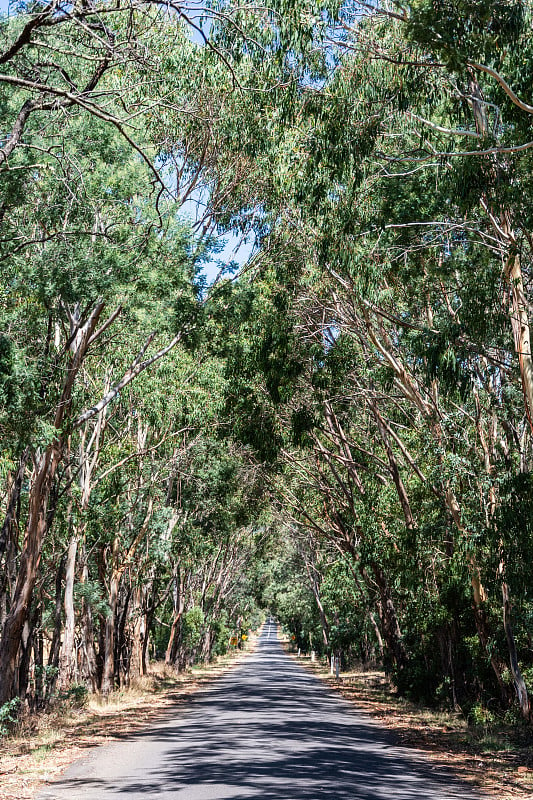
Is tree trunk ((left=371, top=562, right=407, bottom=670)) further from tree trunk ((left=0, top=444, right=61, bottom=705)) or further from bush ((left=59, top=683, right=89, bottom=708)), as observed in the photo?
tree trunk ((left=0, top=444, right=61, bottom=705))

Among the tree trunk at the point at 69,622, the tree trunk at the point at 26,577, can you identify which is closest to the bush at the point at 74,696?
the tree trunk at the point at 69,622

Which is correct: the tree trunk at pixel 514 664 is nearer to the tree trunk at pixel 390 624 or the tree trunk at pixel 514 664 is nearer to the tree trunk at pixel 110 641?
the tree trunk at pixel 390 624

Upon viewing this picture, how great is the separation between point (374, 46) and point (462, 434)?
8348mm

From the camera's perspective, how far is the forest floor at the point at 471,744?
1045cm

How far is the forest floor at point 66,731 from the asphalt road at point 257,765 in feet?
1.22

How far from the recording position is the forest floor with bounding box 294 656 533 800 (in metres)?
10.4

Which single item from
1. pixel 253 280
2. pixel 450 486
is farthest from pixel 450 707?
pixel 253 280

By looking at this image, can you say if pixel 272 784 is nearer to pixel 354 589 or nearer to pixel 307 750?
pixel 307 750

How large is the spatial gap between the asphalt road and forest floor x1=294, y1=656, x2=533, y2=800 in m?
0.41

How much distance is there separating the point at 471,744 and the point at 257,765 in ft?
16.8

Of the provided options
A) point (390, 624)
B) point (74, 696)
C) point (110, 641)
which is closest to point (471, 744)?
point (74, 696)

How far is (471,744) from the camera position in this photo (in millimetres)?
14297

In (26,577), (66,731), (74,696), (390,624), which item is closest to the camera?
(26,577)

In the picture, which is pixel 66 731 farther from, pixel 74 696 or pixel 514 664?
pixel 514 664
